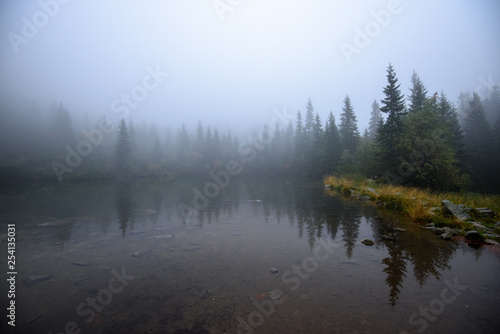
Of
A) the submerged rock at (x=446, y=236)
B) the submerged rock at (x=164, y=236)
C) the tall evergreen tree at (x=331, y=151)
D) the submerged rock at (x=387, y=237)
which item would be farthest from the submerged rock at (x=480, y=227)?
the tall evergreen tree at (x=331, y=151)

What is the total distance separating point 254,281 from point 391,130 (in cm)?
2725

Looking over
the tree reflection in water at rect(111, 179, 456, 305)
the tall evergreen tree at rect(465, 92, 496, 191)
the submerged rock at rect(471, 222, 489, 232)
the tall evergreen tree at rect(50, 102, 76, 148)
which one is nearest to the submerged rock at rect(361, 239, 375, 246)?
the tree reflection in water at rect(111, 179, 456, 305)

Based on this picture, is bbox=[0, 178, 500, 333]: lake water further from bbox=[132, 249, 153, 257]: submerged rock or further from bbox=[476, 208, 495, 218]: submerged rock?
bbox=[476, 208, 495, 218]: submerged rock

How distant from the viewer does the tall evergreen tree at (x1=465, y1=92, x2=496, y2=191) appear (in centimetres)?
3092

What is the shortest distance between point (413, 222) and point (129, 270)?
520 inches

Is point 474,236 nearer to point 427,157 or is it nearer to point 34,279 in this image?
point 34,279

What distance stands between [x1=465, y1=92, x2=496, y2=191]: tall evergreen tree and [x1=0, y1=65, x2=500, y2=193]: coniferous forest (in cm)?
12

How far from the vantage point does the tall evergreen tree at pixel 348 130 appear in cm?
4903

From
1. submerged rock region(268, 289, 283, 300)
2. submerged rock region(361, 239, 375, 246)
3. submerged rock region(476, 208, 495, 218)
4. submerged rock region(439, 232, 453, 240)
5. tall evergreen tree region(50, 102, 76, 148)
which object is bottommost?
submerged rock region(268, 289, 283, 300)

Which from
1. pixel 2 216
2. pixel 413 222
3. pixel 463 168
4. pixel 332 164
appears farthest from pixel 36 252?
pixel 332 164

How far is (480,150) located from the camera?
1316 inches

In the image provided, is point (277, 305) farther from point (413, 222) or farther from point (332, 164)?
point (332, 164)

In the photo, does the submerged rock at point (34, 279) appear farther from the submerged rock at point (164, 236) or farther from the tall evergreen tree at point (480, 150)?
the tall evergreen tree at point (480, 150)

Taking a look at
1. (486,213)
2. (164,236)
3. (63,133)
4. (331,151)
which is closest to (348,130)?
(331,151)
